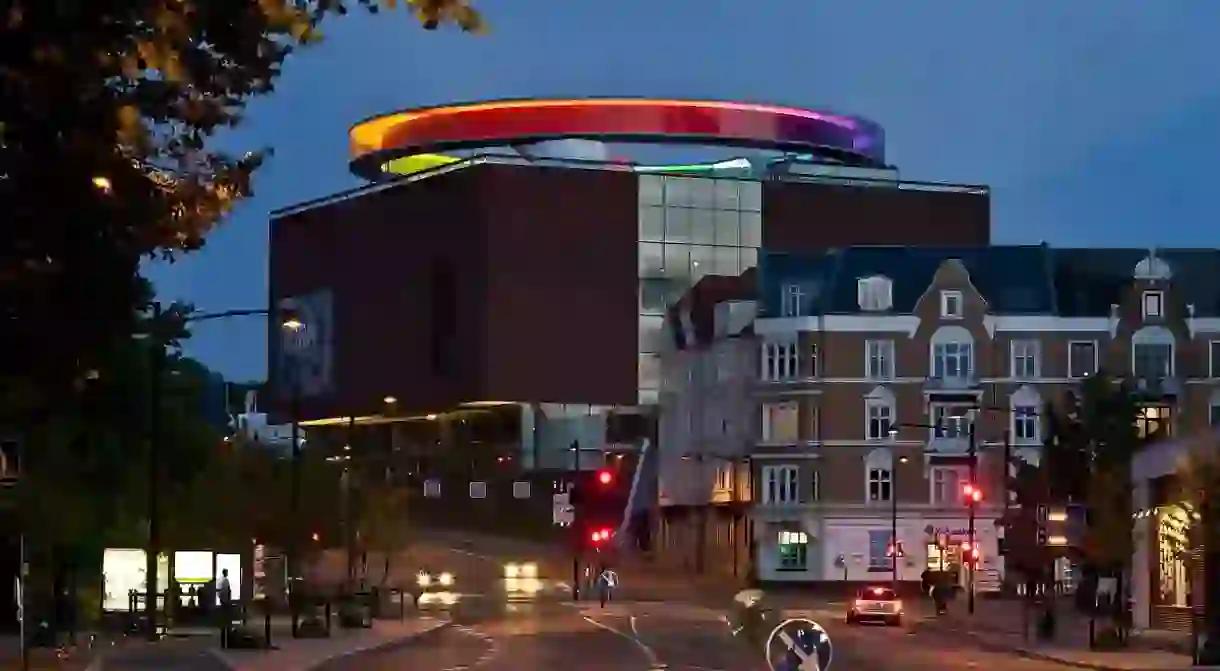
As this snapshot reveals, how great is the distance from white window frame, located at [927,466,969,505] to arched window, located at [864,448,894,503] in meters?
1.84

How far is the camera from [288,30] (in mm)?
12078

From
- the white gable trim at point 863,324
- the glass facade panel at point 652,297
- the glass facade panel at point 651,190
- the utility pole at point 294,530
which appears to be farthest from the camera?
the glass facade panel at point 651,190

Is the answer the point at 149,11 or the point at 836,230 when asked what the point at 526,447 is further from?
the point at 149,11

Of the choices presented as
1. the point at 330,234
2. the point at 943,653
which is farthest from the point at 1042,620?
the point at 330,234

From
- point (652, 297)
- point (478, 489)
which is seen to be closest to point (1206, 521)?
point (478, 489)

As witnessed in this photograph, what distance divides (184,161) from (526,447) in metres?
120

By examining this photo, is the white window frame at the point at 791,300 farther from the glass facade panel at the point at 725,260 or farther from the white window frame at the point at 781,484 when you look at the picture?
the glass facade panel at the point at 725,260

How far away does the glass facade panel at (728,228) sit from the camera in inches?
Result: 5497

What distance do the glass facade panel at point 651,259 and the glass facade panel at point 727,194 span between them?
612 cm

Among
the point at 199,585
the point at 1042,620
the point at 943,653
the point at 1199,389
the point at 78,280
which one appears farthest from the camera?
the point at 1199,389

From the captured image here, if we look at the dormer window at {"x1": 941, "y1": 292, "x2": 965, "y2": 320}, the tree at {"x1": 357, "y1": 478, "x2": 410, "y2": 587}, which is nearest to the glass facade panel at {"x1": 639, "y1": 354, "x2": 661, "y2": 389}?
the dormer window at {"x1": 941, "y1": 292, "x2": 965, "y2": 320}

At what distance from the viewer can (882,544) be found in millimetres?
99938

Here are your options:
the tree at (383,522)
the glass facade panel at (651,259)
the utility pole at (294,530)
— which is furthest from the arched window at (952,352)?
the utility pole at (294,530)

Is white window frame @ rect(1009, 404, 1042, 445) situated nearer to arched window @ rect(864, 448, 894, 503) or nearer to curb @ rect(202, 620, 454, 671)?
arched window @ rect(864, 448, 894, 503)
